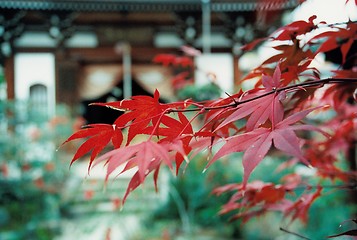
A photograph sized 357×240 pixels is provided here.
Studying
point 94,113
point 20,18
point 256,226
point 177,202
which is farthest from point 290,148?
point 94,113

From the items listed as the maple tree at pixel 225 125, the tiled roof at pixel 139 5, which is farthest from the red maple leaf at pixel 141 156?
the tiled roof at pixel 139 5

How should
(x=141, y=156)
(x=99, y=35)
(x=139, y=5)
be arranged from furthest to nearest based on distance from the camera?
(x=99, y=35) < (x=139, y=5) < (x=141, y=156)

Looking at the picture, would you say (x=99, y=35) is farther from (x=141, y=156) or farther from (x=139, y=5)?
(x=141, y=156)

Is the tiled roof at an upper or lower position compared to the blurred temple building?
upper

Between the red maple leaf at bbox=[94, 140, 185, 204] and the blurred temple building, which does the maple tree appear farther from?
the blurred temple building

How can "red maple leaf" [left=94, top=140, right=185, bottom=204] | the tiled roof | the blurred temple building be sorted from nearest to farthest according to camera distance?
1. "red maple leaf" [left=94, top=140, right=185, bottom=204]
2. the tiled roof
3. the blurred temple building

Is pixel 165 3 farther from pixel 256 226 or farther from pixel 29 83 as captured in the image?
pixel 256 226

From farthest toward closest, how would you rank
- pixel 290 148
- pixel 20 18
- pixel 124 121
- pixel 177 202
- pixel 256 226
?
pixel 20 18, pixel 177 202, pixel 256 226, pixel 124 121, pixel 290 148

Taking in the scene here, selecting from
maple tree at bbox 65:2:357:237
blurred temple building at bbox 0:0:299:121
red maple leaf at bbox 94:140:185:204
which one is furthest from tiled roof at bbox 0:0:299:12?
red maple leaf at bbox 94:140:185:204

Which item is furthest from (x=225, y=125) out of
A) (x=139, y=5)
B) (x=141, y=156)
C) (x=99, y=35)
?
(x=99, y=35)

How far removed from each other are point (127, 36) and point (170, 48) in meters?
0.78

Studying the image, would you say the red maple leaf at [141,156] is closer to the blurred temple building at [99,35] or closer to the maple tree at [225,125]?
the maple tree at [225,125]

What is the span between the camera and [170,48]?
234 inches

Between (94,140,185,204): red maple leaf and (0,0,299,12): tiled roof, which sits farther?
(0,0,299,12): tiled roof
